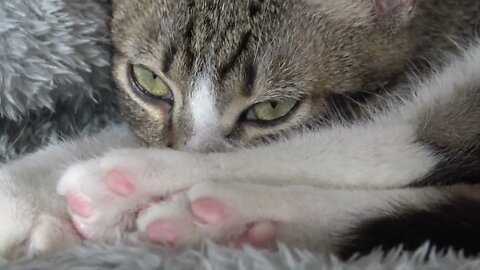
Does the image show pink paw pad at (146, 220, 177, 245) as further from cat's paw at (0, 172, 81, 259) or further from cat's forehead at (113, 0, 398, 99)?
cat's forehead at (113, 0, 398, 99)

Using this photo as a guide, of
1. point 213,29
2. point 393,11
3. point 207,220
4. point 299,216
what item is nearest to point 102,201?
point 207,220

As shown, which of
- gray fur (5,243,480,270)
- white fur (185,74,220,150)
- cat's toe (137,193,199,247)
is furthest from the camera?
white fur (185,74,220,150)

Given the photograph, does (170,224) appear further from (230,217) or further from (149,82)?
(149,82)

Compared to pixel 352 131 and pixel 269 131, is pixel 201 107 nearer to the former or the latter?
pixel 269 131

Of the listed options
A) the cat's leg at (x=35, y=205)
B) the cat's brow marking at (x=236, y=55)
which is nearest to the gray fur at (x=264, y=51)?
the cat's brow marking at (x=236, y=55)

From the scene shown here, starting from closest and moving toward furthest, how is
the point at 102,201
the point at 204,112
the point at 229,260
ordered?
the point at 229,260, the point at 102,201, the point at 204,112

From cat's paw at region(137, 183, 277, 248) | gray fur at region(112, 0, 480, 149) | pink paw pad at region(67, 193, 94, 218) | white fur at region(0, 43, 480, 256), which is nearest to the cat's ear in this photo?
gray fur at region(112, 0, 480, 149)
